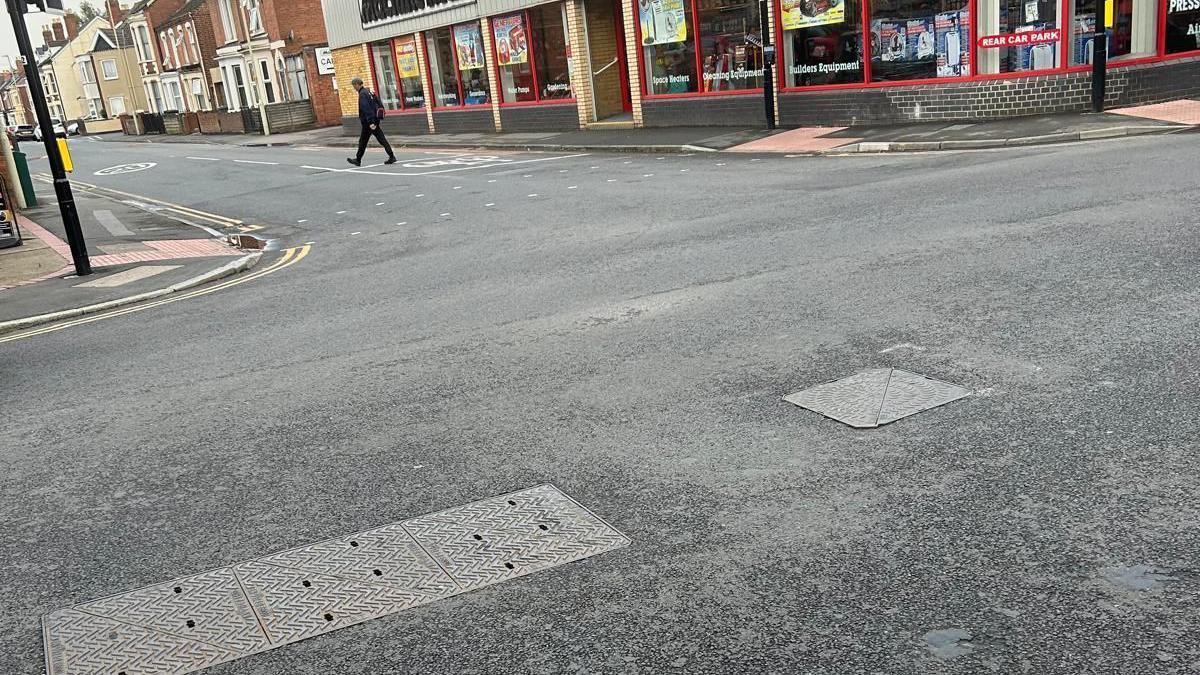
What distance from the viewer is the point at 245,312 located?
32.4 feet

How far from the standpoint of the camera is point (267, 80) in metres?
51.1

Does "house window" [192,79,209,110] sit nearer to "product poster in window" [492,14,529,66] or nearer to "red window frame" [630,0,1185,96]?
"product poster in window" [492,14,529,66]

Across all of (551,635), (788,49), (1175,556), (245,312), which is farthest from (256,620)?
(788,49)

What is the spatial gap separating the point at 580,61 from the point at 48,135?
56.0 feet

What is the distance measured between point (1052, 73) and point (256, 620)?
57.1 feet

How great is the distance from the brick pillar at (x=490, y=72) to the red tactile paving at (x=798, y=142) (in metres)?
12.7

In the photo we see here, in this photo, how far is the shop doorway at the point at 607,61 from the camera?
27.4 meters

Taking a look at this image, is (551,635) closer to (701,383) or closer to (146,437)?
(701,383)

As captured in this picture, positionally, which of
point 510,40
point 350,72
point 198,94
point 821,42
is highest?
point 198,94

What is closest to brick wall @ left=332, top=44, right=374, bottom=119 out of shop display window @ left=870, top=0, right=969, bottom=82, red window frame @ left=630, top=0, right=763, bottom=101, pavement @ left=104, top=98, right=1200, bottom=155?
pavement @ left=104, top=98, right=1200, bottom=155

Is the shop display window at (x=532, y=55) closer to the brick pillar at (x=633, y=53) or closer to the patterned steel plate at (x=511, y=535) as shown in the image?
the brick pillar at (x=633, y=53)

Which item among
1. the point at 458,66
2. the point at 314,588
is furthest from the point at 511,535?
the point at 458,66

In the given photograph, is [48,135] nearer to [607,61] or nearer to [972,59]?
[972,59]

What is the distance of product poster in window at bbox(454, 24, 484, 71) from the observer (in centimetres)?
3123
